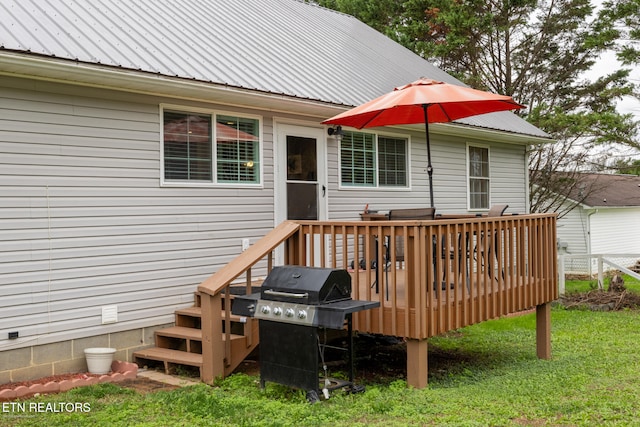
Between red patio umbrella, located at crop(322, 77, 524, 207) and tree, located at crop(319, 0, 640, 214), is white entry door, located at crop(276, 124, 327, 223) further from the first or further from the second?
tree, located at crop(319, 0, 640, 214)

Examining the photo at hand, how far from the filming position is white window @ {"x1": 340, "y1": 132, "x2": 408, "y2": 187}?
8875 millimetres

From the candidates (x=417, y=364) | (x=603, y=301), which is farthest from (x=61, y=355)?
(x=603, y=301)

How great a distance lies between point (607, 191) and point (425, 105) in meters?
20.2

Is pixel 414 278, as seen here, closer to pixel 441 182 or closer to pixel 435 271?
pixel 435 271

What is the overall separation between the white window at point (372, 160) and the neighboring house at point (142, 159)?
30 mm

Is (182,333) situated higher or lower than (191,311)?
lower

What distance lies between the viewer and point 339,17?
13680 millimetres

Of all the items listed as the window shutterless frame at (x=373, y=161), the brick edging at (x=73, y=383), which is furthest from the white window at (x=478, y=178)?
the brick edging at (x=73, y=383)

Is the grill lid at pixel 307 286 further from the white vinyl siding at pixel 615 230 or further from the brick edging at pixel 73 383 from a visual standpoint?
the white vinyl siding at pixel 615 230

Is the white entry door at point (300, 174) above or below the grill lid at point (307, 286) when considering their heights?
above

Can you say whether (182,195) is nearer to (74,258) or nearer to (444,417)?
(74,258)

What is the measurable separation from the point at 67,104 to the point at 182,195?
5.02 ft

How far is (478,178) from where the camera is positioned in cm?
1180

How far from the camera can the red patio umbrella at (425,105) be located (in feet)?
19.9
